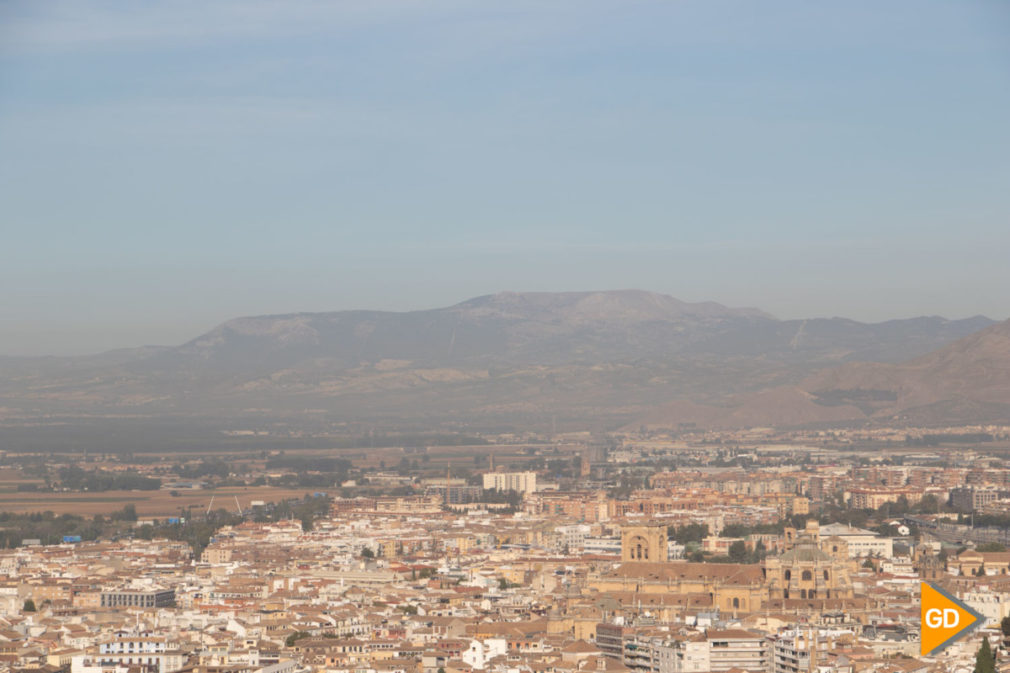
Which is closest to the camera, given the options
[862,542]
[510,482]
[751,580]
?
[751,580]

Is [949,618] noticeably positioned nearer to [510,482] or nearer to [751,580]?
[751,580]

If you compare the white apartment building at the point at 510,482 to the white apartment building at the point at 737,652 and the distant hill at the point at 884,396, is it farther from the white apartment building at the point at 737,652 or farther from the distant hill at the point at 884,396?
the white apartment building at the point at 737,652

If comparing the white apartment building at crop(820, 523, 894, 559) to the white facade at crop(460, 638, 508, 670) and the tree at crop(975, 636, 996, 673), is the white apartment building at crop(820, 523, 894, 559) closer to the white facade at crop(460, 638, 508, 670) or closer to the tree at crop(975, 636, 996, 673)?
the white facade at crop(460, 638, 508, 670)

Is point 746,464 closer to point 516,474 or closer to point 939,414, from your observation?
point 516,474

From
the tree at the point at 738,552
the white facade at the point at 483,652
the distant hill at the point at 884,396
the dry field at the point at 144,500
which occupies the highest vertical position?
the distant hill at the point at 884,396

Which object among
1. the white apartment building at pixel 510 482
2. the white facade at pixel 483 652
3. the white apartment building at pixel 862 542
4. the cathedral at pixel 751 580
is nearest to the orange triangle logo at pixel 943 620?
the white facade at pixel 483 652

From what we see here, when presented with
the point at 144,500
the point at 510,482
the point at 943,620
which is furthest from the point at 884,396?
the point at 943,620

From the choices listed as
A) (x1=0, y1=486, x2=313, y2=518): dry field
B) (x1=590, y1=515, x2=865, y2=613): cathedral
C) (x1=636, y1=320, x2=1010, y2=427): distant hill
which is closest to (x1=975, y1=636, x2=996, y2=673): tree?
(x1=590, y1=515, x2=865, y2=613): cathedral

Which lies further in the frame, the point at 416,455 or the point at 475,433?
the point at 475,433

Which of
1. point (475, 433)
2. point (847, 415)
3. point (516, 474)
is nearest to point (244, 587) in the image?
point (516, 474)
